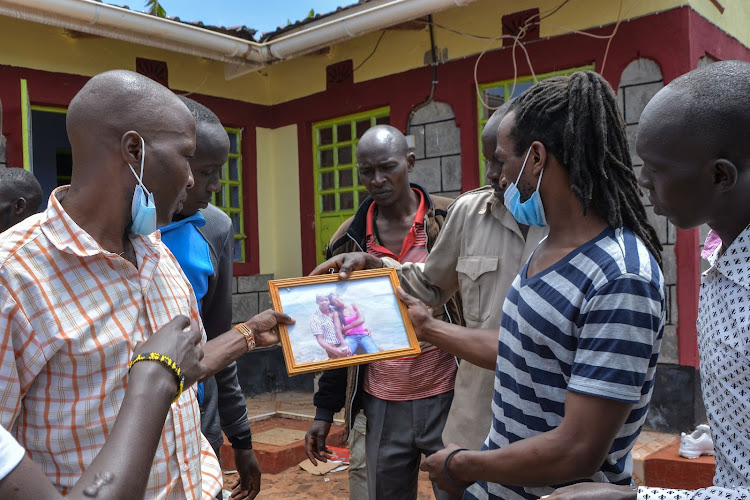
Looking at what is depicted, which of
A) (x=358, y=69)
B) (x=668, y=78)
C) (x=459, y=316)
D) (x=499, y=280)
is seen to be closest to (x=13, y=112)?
(x=358, y=69)

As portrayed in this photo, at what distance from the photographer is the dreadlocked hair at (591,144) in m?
1.84

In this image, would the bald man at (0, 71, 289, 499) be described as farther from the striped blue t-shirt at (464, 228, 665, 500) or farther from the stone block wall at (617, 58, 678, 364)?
the stone block wall at (617, 58, 678, 364)

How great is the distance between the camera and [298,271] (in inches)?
358

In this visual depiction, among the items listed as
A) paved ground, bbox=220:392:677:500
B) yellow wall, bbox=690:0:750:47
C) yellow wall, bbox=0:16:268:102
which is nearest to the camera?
paved ground, bbox=220:392:677:500

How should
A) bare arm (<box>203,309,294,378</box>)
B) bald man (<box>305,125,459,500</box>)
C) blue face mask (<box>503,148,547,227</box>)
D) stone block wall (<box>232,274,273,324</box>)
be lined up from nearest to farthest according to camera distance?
blue face mask (<box>503,148,547,227</box>) < bare arm (<box>203,309,294,378</box>) < bald man (<box>305,125,459,500</box>) < stone block wall (<box>232,274,273,324</box>)

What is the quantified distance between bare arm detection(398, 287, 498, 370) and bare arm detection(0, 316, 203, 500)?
127cm

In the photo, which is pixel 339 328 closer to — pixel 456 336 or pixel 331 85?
pixel 456 336

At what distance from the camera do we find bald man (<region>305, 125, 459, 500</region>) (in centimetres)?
339

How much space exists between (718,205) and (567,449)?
0.72 m

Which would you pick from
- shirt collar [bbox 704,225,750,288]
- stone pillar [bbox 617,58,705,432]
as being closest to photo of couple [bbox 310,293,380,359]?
shirt collar [bbox 704,225,750,288]

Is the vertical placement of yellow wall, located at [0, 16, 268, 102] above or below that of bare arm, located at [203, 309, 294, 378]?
above

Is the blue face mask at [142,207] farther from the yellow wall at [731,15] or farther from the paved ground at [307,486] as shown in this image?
the yellow wall at [731,15]

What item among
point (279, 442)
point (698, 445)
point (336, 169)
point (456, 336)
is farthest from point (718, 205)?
point (336, 169)

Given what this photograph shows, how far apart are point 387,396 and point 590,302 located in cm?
195
